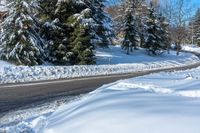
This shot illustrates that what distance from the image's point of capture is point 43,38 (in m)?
31.7

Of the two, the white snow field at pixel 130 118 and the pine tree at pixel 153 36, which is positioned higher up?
the pine tree at pixel 153 36

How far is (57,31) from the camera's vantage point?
31703 mm

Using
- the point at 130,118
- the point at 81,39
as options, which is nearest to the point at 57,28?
the point at 81,39

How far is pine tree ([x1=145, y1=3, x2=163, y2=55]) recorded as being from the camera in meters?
58.8

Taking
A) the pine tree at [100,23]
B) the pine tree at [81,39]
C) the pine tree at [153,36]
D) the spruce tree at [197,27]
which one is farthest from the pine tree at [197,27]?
Result: the pine tree at [81,39]

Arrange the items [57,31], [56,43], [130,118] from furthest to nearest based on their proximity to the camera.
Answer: [56,43] → [57,31] → [130,118]

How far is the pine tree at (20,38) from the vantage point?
90.9 ft

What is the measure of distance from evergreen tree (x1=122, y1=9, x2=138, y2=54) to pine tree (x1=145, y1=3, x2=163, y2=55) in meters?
4.57

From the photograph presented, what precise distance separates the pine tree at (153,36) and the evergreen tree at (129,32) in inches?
180

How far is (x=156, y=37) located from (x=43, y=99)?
4747 centimetres

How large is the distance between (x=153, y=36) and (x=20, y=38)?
110 feet

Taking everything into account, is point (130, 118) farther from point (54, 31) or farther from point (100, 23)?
point (100, 23)

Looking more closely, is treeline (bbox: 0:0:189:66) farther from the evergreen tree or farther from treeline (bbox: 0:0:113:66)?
the evergreen tree

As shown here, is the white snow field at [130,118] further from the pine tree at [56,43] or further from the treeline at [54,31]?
the pine tree at [56,43]
